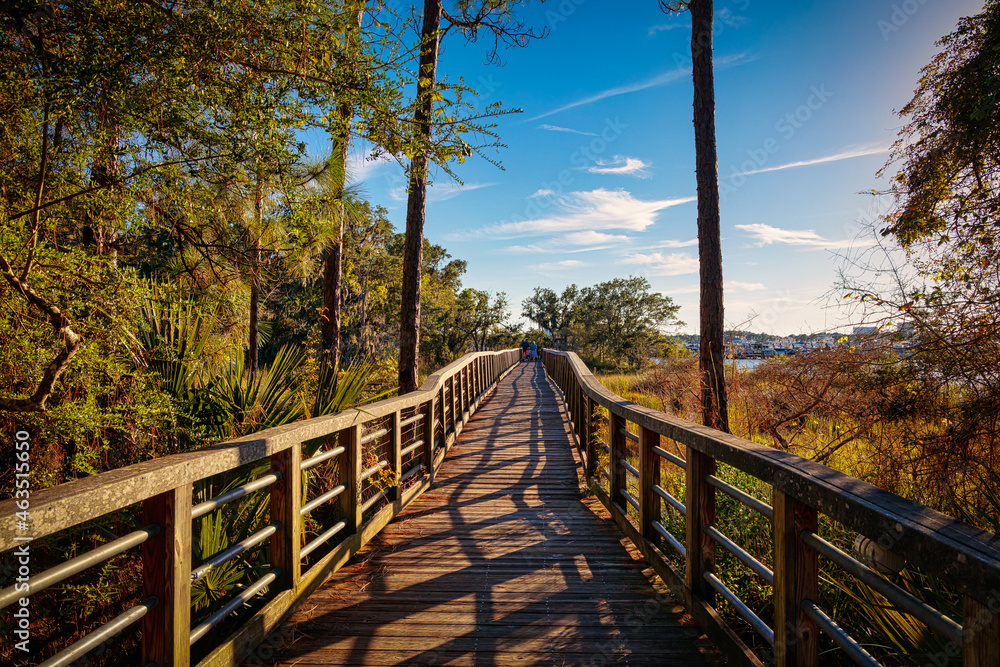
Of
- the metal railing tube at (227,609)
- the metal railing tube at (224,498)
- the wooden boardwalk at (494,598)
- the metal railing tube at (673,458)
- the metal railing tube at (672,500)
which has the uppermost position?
the metal railing tube at (224,498)

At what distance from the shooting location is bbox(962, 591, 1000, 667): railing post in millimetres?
1075

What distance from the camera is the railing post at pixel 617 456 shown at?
4.23m

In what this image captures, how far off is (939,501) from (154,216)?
587 cm

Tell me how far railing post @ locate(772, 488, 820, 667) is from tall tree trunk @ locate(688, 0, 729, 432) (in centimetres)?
469

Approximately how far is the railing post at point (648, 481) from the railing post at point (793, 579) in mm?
1495

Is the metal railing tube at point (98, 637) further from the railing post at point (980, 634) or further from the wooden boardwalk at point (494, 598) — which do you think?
the railing post at point (980, 634)

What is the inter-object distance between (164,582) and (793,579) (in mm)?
2309

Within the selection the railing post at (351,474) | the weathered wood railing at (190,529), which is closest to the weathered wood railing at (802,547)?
the railing post at (351,474)

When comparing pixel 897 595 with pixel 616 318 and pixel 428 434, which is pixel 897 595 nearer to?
pixel 428 434

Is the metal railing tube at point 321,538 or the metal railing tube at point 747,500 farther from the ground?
the metal railing tube at point 747,500

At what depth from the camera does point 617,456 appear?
424 centimetres

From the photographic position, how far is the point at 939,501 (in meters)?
3.51

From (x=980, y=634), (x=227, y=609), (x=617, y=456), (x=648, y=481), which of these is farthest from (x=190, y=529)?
(x=617, y=456)

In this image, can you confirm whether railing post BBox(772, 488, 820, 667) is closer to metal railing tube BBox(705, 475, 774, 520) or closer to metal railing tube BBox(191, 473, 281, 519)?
metal railing tube BBox(705, 475, 774, 520)
